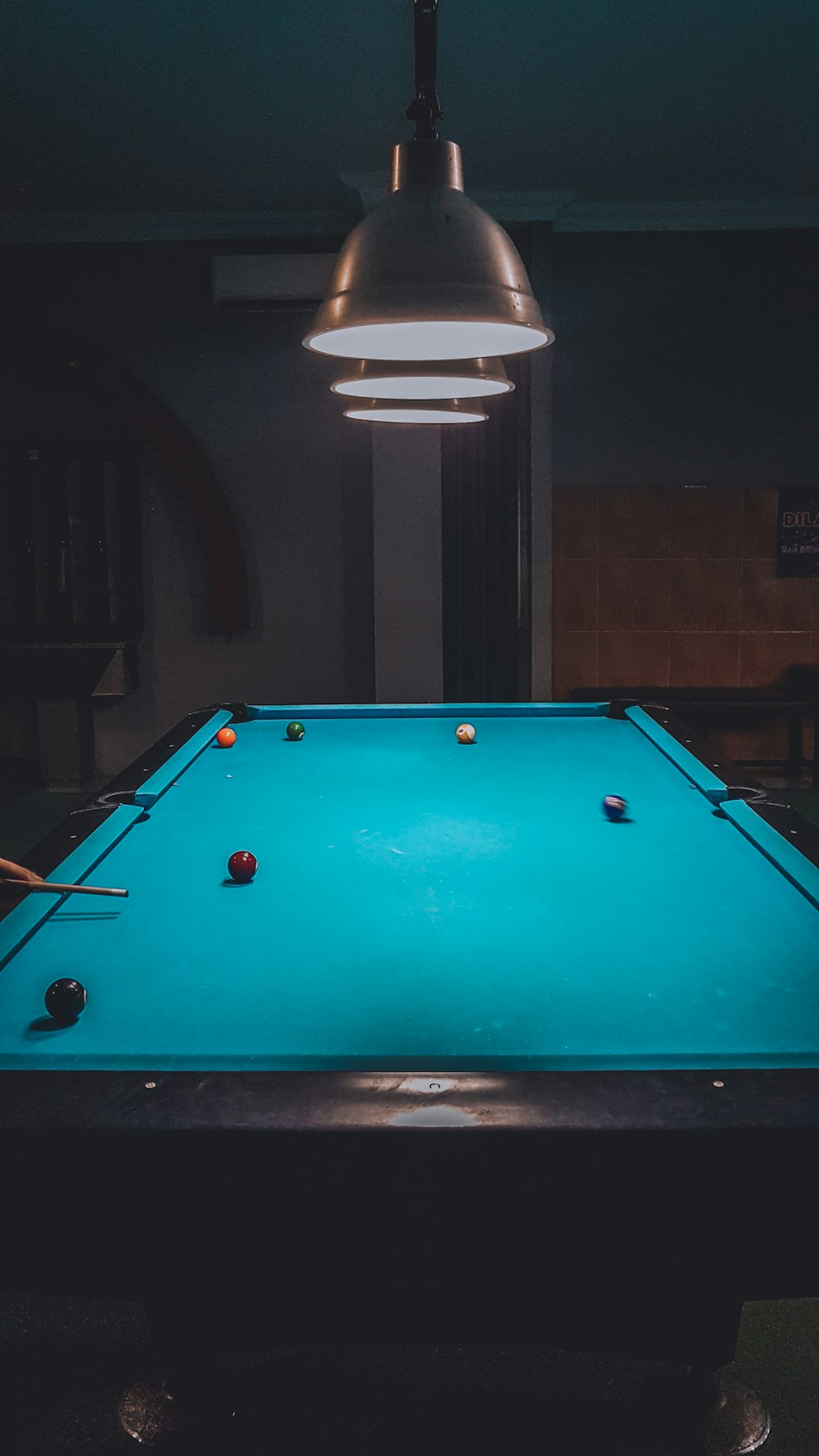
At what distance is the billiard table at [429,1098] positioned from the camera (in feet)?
3.48

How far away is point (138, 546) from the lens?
217 inches

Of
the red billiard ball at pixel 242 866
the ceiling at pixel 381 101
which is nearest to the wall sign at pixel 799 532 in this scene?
the ceiling at pixel 381 101

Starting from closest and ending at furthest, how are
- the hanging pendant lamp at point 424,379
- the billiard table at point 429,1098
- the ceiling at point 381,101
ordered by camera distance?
1. the billiard table at point 429,1098
2. the hanging pendant lamp at point 424,379
3. the ceiling at point 381,101

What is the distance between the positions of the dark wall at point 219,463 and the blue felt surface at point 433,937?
3227mm

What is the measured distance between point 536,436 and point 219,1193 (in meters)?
4.72

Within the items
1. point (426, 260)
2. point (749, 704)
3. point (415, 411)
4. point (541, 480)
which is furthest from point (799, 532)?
point (426, 260)

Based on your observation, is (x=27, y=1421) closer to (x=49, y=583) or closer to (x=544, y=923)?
(x=544, y=923)

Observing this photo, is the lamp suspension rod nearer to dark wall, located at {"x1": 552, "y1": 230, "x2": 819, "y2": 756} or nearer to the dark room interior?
the dark room interior

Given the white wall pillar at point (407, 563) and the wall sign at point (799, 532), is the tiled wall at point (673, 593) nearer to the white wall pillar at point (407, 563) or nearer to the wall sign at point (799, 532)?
the wall sign at point (799, 532)

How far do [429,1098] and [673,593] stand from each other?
4806 mm

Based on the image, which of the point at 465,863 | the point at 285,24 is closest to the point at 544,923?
the point at 465,863

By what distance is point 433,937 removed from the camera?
1523 mm

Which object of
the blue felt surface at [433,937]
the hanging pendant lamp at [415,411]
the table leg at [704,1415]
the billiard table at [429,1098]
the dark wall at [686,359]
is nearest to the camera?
the billiard table at [429,1098]

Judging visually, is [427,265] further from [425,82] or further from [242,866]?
[242,866]
